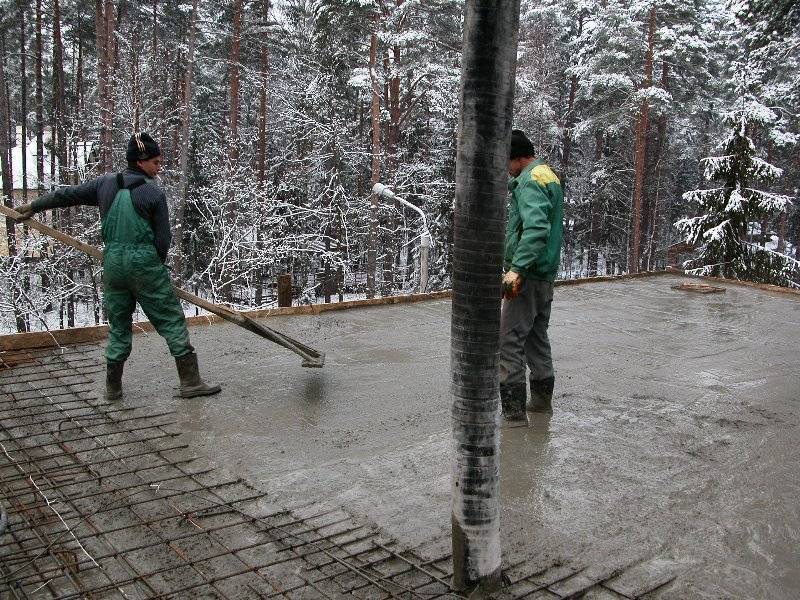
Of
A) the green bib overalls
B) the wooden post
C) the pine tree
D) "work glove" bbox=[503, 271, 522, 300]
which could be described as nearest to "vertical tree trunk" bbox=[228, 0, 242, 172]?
the pine tree

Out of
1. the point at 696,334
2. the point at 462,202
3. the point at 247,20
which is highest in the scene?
the point at 247,20

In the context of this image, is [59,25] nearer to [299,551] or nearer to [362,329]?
[362,329]

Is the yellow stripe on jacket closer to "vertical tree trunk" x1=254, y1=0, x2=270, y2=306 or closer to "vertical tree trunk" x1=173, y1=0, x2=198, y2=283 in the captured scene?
"vertical tree trunk" x1=173, y1=0, x2=198, y2=283

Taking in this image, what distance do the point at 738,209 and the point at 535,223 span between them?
10.2m

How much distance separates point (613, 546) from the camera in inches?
102

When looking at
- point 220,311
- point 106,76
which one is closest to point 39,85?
point 106,76

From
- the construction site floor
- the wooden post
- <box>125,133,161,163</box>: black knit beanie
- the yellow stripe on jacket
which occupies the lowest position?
the construction site floor

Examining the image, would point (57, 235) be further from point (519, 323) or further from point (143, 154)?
point (519, 323)

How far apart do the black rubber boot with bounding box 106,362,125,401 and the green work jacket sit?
250 centimetres

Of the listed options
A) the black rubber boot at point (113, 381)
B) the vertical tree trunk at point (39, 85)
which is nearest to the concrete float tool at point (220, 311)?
the black rubber boot at point (113, 381)

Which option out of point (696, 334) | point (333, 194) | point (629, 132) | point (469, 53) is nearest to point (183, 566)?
point (469, 53)

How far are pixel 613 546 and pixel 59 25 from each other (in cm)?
2283

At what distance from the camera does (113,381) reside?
13.9 ft

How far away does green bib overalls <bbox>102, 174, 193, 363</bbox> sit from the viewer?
4102mm
